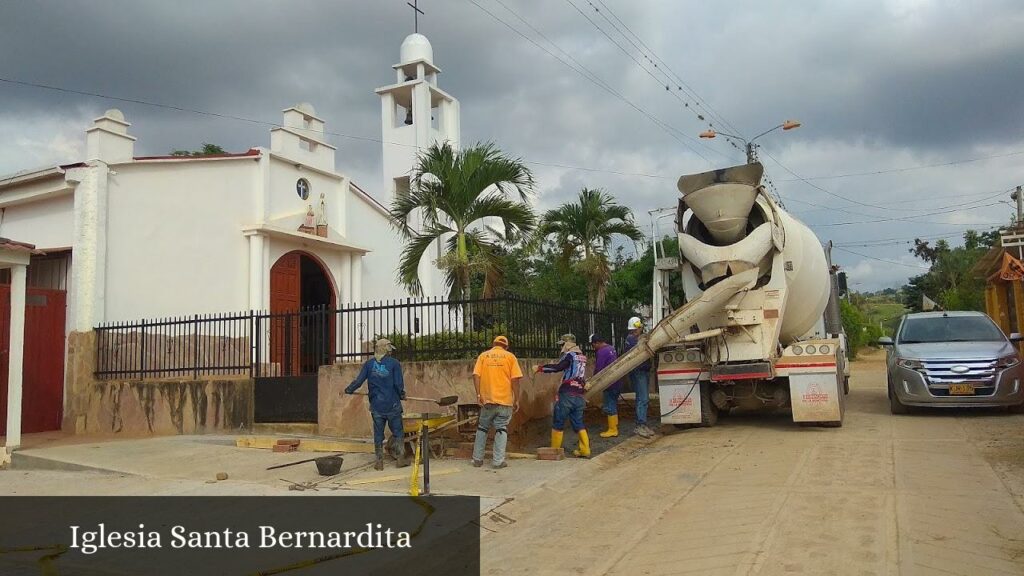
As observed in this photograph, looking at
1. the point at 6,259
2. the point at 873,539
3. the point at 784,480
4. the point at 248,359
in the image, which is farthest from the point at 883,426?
the point at 6,259

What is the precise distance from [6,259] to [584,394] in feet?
29.3

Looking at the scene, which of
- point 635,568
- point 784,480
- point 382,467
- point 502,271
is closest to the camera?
point 635,568

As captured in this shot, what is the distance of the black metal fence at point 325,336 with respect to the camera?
35.5 ft

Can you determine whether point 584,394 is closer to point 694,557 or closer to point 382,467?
point 382,467

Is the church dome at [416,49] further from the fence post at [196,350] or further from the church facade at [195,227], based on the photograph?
the fence post at [196,350]

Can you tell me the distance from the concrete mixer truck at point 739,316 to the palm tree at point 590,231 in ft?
23.9

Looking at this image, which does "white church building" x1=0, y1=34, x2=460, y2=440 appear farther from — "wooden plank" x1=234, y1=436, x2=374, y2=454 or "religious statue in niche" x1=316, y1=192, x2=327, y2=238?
"wooden plank" x1=234, y1=436, x2=374, y2=454

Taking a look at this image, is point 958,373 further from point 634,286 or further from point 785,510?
point 634,286

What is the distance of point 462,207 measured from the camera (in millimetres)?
12711

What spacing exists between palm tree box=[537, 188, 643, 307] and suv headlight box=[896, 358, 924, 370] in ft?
26.5

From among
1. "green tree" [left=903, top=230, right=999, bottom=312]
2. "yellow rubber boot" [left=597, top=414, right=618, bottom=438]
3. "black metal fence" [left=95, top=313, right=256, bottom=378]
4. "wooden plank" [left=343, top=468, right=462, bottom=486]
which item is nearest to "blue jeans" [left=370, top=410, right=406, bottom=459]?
"wooden plank" [left=343, top=468, right=462, bottom=486]

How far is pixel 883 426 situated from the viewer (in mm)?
10812

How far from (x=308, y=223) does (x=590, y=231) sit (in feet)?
22.3

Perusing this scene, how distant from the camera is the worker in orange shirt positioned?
8734 mm
